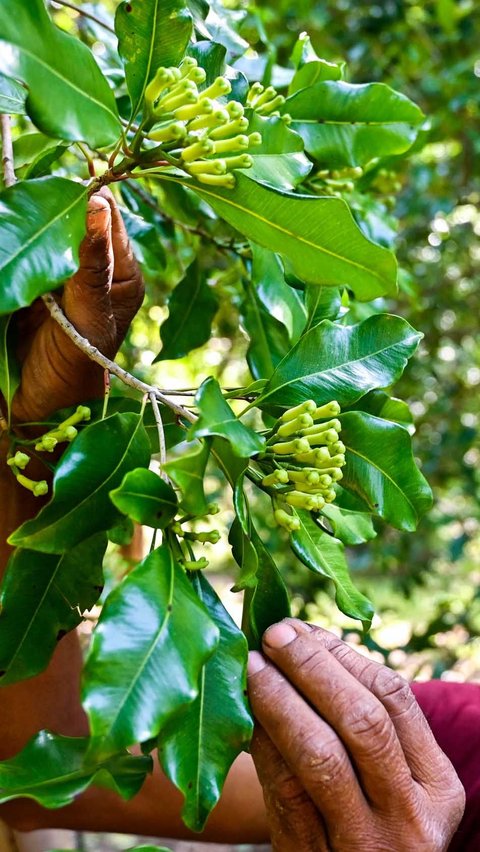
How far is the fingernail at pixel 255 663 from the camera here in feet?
2.40

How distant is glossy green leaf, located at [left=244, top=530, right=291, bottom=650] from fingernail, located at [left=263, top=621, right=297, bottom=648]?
2 cm

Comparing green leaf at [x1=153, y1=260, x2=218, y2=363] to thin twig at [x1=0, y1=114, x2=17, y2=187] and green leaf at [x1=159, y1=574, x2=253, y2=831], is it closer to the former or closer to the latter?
thin twig at [x1=0, y1=114, x2=17, y2=187]

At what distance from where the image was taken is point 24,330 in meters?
0.80

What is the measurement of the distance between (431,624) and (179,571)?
1.74 meters

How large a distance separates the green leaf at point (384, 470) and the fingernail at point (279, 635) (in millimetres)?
138

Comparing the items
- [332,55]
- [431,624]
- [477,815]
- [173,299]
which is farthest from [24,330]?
[332,55]

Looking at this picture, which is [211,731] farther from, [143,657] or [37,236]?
[37,236]

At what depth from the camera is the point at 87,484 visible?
0.62 m

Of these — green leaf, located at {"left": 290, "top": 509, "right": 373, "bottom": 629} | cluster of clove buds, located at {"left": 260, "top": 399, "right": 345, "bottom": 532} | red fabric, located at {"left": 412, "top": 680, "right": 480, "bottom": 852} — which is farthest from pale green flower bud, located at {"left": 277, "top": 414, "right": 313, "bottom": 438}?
red fabric, located at {"left": 412, "top": 680, "right": 480, "bottom": 852}

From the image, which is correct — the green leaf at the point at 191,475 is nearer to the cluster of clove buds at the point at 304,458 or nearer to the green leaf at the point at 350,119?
the cluster of clove buds at the point at 304,458

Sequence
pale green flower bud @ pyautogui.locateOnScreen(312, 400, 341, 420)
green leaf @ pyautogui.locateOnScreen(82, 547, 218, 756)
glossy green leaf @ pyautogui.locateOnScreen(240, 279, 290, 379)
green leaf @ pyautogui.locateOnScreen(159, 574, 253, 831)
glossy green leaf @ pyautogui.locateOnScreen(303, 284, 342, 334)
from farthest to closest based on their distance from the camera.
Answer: glossy green leaf @ pyautogui.locateOnScreen(240, 279, 290, 379) < glossy green leaf @ pyautogui.locateOnScreen(303, 284, 342, 334) < pale green flower bud @ pyautogui.locateOnScreen(312, 400, 341, 420) < green leaf @ pyautogui.locateOnScreen(159, 574, 253, 831) < green leaf @ pyautogui.locateOnScreen(82, 547, 218, 756)

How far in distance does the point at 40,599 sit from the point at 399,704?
0.35 metres

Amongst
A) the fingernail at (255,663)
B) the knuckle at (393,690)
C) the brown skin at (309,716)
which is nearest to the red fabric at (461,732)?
the brown skin at (309,716)

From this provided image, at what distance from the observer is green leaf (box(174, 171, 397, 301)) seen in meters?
0.65
